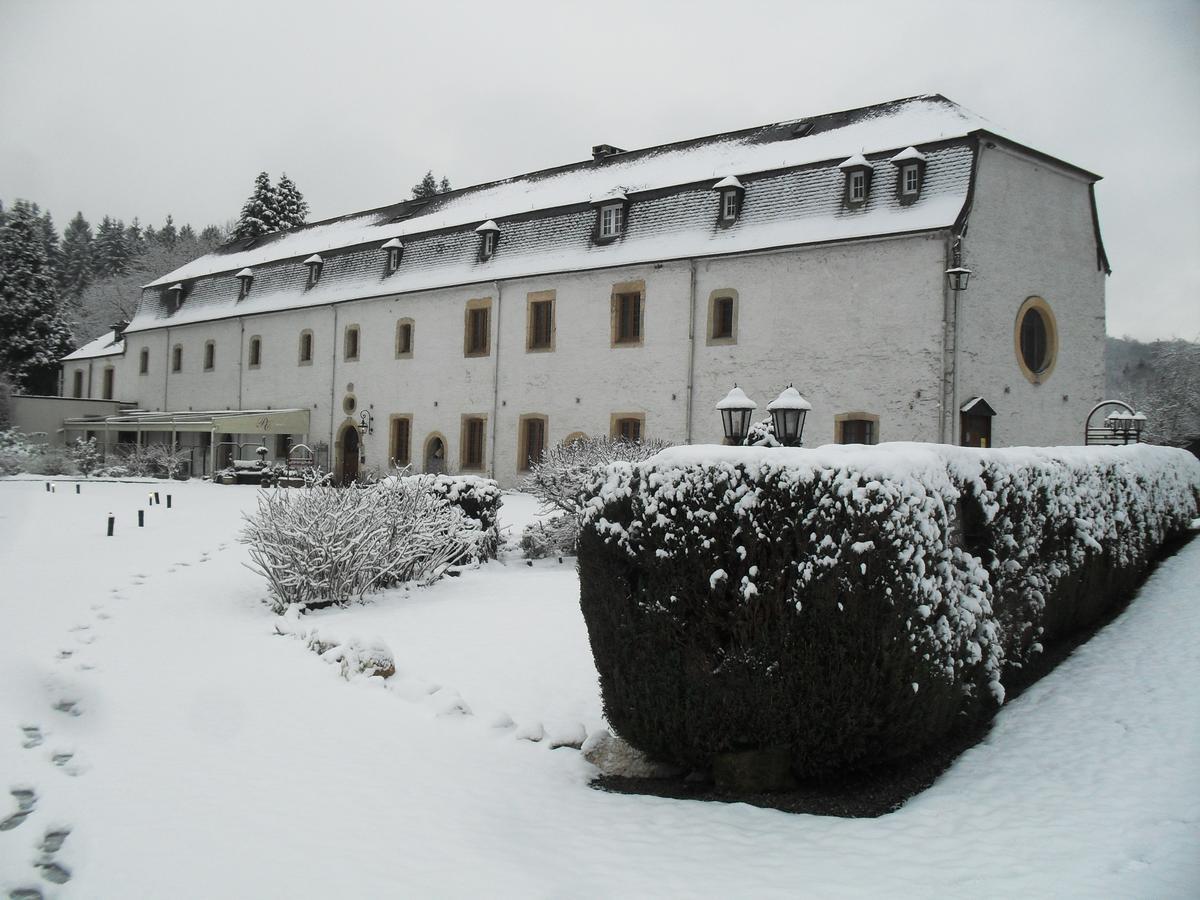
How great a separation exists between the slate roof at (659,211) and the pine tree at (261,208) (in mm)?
21632

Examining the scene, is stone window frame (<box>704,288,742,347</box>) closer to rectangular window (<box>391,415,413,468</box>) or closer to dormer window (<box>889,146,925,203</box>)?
dormer window (<box>889,146,925,203</box>)

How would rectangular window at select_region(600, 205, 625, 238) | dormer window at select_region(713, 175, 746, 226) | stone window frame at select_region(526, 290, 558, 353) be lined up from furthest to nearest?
stone window frame at select_region(526, 290, 558, 353), rectangular window at select_region(600, 205, 625, 238), dormer window at select_region(713, 175, 746, 226)

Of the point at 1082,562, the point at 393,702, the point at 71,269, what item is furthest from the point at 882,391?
the point at 71,269

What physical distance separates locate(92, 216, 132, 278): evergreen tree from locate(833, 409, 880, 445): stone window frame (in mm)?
69875

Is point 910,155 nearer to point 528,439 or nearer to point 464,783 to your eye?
point 528,439

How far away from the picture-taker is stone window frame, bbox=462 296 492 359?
27438 mm

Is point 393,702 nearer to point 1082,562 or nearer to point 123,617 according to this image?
point 123,617

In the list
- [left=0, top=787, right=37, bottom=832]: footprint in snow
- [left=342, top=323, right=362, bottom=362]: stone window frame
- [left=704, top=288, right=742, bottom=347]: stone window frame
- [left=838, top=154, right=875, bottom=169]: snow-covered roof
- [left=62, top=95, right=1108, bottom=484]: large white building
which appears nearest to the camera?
[left=0, top=787, right=37, bottom=832]: footprint in snow

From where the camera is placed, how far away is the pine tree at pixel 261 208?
5719 centimetres

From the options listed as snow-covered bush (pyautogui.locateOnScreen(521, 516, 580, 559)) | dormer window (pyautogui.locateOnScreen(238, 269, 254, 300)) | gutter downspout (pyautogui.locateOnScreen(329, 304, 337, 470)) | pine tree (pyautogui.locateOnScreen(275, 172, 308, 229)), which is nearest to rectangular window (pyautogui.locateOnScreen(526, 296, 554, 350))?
gutter downspout (pyautogui.locateOnScreen(329, 304, 337, 470))

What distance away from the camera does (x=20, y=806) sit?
4699mm

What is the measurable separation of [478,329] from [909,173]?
13.4 m

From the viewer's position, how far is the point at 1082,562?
303 inches

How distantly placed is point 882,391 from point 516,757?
50.1 feet
